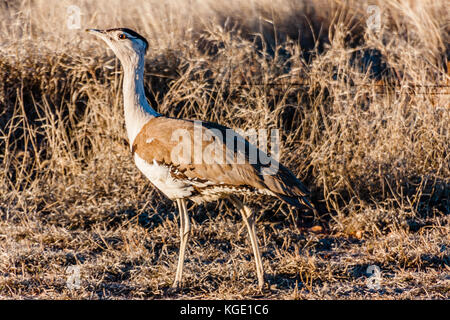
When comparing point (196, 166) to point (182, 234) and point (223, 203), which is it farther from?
point (223, 203)

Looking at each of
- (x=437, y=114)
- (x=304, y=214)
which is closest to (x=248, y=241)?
(x=304, y=214)

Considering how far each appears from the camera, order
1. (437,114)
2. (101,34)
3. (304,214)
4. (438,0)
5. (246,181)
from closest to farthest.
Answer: (246,181), (101,34), (304,214), (437,114), (438,0)

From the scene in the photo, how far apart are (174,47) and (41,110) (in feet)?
4.33

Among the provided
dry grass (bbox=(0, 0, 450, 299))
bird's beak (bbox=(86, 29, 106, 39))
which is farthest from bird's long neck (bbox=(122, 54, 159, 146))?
dry grass (bbox=(0, 0, 450, 299))

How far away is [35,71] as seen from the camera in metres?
5.00

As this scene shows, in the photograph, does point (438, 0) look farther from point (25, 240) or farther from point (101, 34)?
point (25, 240)

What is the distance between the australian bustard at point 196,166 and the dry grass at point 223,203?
488mm

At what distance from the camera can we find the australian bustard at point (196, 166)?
309 centimetres

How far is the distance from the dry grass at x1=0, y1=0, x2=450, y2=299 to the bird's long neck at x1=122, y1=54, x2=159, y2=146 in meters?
0.83

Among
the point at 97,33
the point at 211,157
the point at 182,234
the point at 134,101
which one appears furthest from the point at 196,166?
the point at 97,33

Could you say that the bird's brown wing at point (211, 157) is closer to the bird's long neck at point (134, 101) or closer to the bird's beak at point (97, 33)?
the bird's long neck at point (134, 101)

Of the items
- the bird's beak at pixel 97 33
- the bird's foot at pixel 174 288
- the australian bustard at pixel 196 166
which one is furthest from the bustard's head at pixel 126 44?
the bird's foot at pixel 174 288

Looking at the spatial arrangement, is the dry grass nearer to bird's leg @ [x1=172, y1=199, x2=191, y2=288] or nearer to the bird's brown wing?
bird's leg @ [x1=172, y1=199, x2=191, y2=288]

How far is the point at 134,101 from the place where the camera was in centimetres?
344
